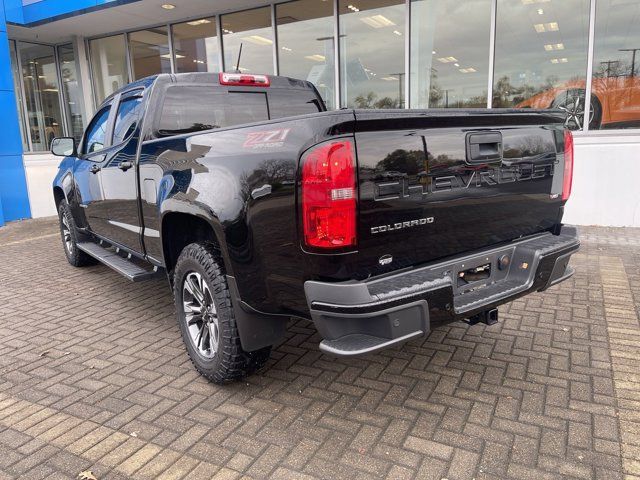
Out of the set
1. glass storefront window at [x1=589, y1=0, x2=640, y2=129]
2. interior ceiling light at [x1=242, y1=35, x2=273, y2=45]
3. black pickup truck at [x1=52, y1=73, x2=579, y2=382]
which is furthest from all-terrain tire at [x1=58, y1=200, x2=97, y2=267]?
glass storefront window at [x1=589, y1=0, x2=640, y2=129]

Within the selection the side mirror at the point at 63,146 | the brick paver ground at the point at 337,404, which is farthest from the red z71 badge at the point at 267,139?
the side mirror at the point at 63,146

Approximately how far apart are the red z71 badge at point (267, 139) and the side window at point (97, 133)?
9.29 feet

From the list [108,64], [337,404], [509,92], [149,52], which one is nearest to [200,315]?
[337,404]

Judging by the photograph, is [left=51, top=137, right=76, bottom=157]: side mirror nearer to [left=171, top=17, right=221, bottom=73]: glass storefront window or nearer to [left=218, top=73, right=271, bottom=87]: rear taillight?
[left=218, top=73, right=271, bottom=87]: rear taillight

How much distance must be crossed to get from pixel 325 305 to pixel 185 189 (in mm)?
1304

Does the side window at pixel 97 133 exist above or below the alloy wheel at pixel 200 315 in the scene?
above

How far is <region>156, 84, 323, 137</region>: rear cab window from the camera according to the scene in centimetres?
389

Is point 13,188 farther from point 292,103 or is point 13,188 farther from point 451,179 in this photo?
point 451,179

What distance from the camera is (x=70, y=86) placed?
12656 mm

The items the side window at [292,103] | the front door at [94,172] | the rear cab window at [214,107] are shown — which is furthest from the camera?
the front door at [94,172]

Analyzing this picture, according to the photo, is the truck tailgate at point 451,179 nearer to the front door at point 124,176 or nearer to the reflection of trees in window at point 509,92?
the front door at point 124,176

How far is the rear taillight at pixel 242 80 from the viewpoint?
412 centimetres

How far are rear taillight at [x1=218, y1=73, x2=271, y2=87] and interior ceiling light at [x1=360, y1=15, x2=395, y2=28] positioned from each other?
5.47 m

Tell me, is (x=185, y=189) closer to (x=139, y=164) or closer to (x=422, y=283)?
(x=139, y=164)
